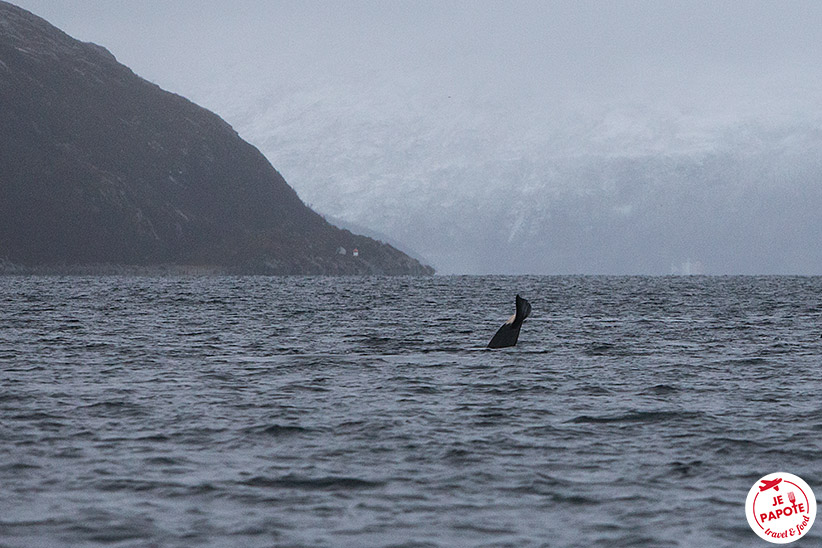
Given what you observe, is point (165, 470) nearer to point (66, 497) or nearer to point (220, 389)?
point (66, 497)

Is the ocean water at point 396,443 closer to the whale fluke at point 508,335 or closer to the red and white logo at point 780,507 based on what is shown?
the red and white logo at point 780,507

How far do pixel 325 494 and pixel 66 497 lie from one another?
4061 mm

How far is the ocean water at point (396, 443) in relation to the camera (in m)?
14.5

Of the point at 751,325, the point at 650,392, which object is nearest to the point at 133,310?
the point at 751,325

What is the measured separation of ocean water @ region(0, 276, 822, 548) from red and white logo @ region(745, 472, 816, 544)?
23cm

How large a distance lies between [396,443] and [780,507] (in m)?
7.61


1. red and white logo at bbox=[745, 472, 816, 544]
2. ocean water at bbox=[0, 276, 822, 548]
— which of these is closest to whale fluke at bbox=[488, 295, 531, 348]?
ocean water at bbox=[0, 276, 822, 548]

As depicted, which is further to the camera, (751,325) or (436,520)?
(751,325)

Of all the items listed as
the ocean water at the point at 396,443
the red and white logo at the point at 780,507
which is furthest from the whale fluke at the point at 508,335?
the red and white logo at the point at 780,507

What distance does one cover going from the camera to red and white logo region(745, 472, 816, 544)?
14070 millimetres

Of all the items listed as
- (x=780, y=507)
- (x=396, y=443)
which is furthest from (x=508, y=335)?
(x=780, y=507)

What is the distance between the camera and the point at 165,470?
58.0 feet

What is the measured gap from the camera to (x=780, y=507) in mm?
15328

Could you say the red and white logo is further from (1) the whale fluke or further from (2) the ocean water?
(1) the whale fluke
